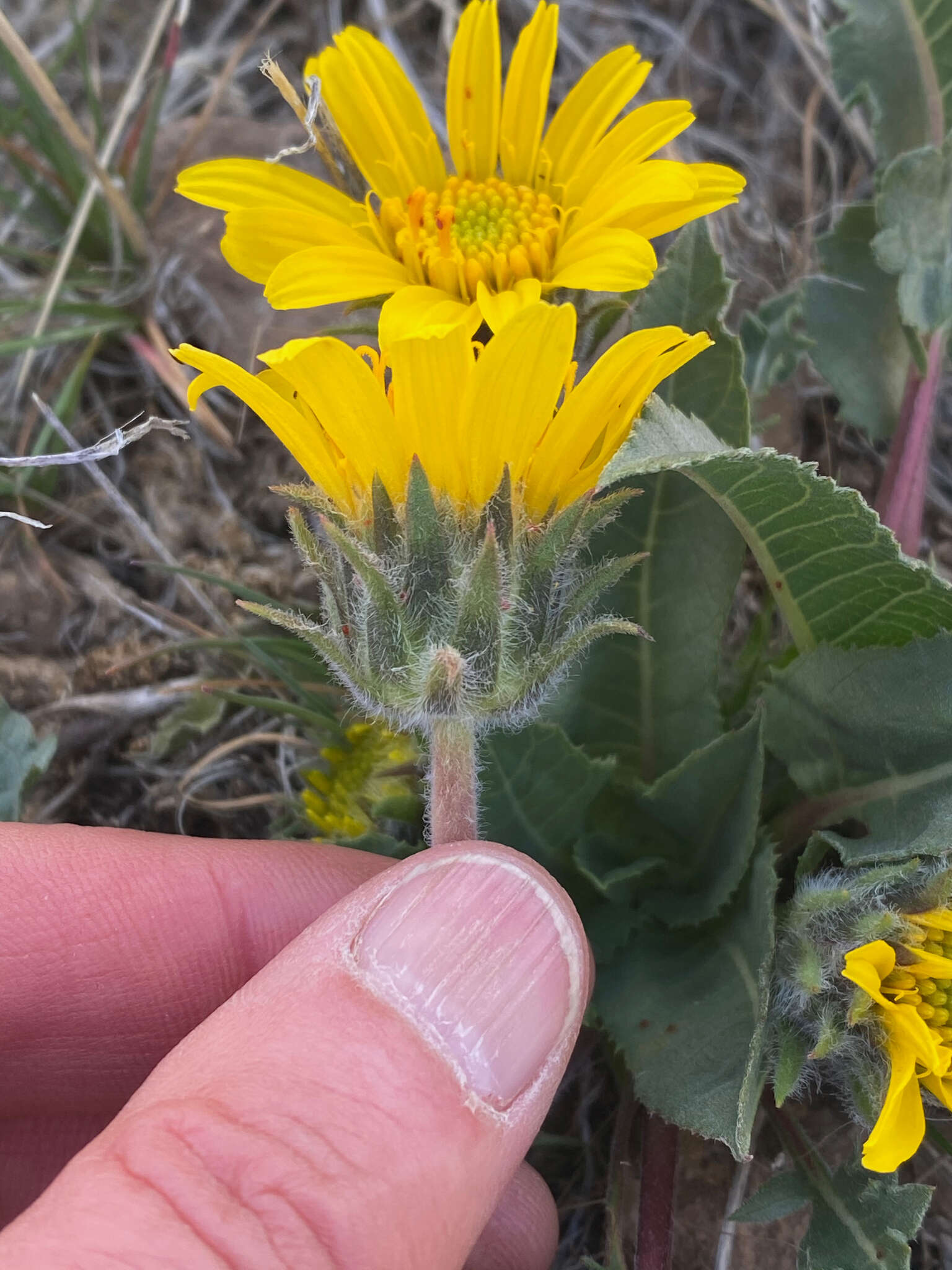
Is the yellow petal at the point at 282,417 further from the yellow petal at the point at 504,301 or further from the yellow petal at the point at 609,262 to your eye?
the yellow petal at the point at 609,262

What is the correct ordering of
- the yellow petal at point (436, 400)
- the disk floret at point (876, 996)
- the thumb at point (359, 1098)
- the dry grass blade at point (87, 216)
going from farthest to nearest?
the dry grass blade at point (87, 216)
the disk floret at point (876, 996)
the yellow petal at point (436, 400)
the thumb at point (359, 1098)

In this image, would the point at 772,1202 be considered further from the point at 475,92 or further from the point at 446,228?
the point at 475,92

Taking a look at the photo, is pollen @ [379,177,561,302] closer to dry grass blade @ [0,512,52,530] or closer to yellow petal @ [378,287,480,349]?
yellow petal @ [378,287,480,349]

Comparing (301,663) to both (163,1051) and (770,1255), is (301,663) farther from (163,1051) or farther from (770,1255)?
(770,1255)

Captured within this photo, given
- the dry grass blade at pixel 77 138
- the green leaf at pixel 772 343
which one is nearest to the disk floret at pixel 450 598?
the green leaf at pixel 772 343

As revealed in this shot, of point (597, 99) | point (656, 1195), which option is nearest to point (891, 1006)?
point (656, 1195)
